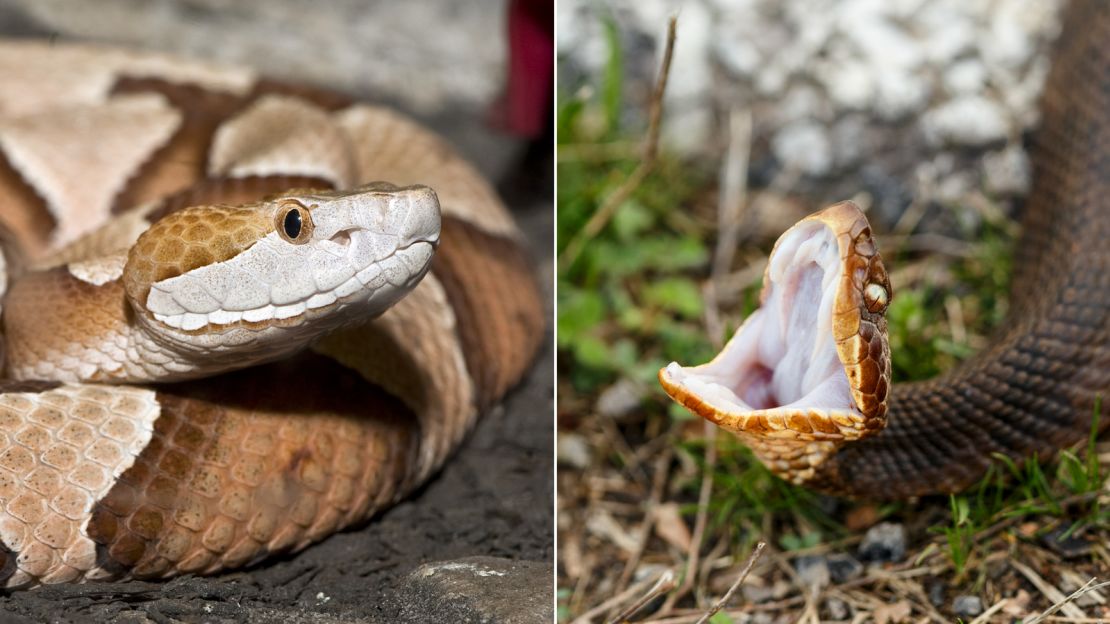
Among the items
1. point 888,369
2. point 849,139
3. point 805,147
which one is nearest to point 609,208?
point 805,147

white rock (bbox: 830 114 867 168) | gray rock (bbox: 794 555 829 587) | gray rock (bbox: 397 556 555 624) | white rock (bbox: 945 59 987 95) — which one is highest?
white rock (bbox: 945 59 987 95)

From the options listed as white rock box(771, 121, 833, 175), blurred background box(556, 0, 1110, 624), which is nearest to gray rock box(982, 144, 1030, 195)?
blurred background box(556, 0, 1110, 624)

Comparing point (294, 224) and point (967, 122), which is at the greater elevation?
point (967, 122)

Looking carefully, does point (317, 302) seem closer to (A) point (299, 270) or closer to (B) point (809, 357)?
(A) point (299, 270)

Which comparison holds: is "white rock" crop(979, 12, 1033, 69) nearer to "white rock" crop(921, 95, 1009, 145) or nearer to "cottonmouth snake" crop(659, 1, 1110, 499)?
"white rock" crop(921, 95, 1009, 145)

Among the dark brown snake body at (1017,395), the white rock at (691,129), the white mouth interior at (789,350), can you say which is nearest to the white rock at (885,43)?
the white rock at (691,129)

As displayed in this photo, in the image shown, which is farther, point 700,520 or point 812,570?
point 700,520

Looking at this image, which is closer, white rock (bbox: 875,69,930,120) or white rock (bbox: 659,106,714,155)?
white rock (bbox: 875,69,930,120)

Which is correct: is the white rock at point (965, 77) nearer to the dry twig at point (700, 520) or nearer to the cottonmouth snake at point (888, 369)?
the cottonmouth snake at point (888, 369)
